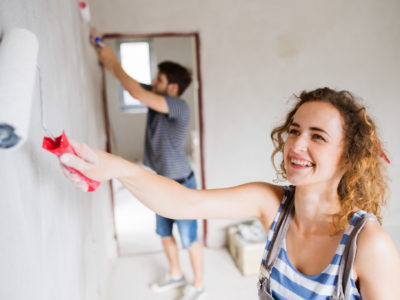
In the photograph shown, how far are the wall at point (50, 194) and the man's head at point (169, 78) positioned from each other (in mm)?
513

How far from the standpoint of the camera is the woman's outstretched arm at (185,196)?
874 mm

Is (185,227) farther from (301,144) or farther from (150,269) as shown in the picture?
(301,144)

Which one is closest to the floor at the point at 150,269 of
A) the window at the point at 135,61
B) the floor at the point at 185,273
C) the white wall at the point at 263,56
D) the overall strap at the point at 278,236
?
the floor at the point at 185,273

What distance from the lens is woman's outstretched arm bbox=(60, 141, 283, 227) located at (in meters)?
0.87

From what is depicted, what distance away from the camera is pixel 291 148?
1.08 m

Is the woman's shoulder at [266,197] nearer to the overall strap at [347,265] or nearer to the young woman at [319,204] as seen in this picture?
the young woman at [319,204]

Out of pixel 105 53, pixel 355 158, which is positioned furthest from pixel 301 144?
pixel 105 53

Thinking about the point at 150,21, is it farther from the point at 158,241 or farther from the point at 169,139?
the point at 158,241

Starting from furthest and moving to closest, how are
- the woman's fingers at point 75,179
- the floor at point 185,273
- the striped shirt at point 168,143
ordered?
the floor at point 185,273, the striped shirt at point 168,143, the woman's fingers at point 75,179

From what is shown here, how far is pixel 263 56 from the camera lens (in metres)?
2.55

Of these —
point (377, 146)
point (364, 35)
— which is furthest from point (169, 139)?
point (364, 35)

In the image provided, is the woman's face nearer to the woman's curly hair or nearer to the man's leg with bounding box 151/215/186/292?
the woman's curly hair

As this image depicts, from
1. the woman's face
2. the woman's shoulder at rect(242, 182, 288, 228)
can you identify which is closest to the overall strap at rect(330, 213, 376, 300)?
the woman's face

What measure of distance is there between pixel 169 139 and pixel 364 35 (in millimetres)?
1848
